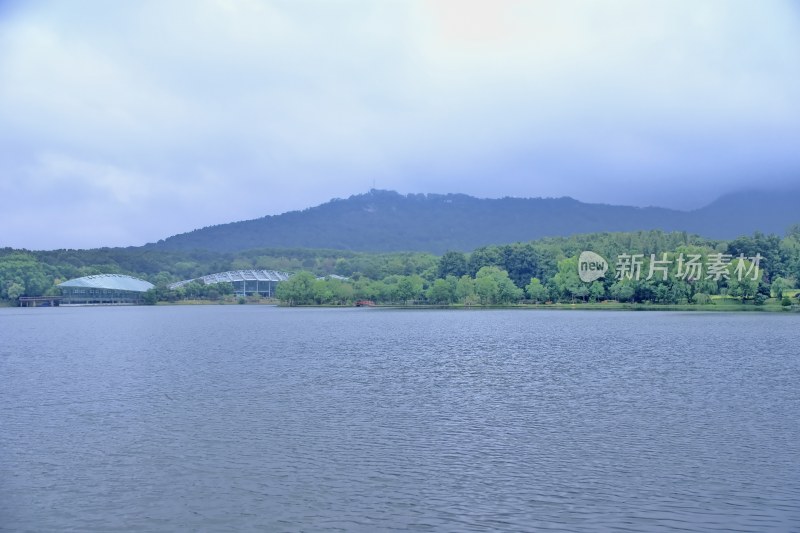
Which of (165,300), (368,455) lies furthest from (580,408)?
(165,300)

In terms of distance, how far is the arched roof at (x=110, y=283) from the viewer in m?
181

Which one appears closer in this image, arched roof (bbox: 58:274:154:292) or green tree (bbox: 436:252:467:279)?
green tree (bbox: 436:252:467:279)

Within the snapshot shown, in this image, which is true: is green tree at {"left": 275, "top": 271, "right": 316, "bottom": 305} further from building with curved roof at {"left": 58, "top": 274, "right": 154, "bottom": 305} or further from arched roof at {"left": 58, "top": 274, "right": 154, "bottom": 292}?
arched roof at {"left": 58, "top": 274, "right": 154, "bottom": 292}

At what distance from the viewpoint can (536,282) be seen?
11981 centimetres

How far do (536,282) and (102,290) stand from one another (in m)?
116

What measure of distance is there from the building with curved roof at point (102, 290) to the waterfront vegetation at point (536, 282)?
484 centimetres

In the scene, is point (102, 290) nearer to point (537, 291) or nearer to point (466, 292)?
point (466, 292)

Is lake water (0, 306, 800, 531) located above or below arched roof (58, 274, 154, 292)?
below

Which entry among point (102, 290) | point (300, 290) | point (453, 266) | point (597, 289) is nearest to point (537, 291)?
point (597, 289)

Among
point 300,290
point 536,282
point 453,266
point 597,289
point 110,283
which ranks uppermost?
point 453,266

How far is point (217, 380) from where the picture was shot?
1188 inches

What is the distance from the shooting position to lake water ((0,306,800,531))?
13211mm

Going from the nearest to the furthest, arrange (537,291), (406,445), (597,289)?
(406,445), (597,289), (537,291)

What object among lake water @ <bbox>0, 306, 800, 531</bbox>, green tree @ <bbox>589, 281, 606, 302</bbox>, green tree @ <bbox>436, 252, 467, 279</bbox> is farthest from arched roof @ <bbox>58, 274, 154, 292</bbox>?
lake water @ <bbox>0, 306, 800, 531</bbox>
